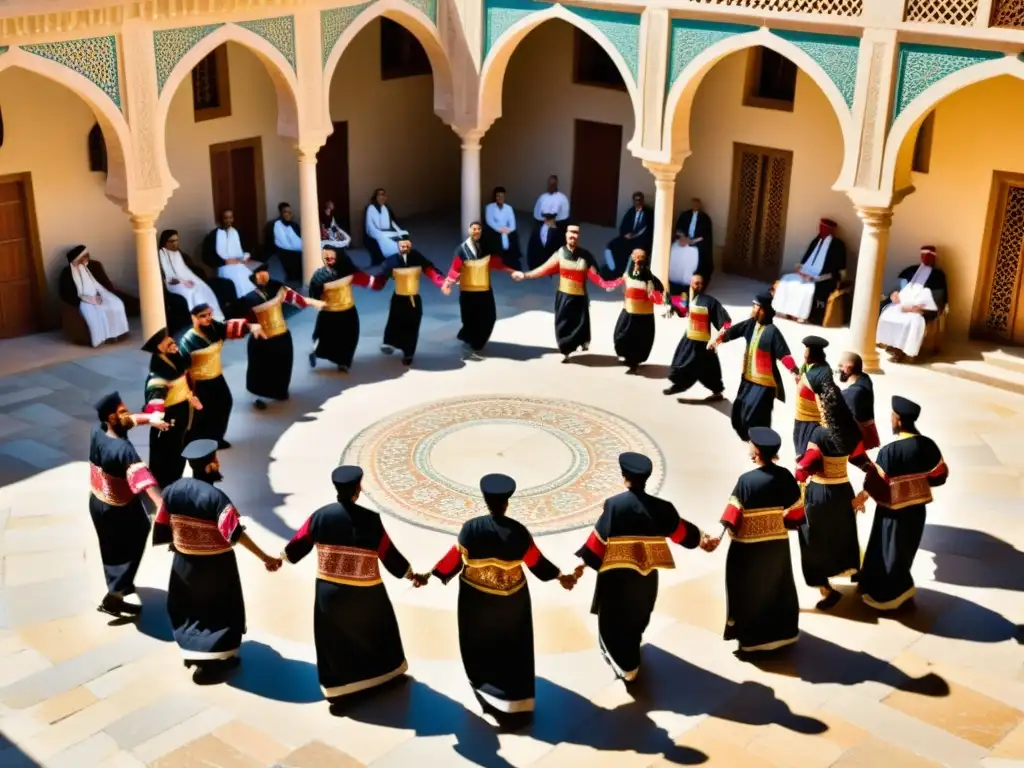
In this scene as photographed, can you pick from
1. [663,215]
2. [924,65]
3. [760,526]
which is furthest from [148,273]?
[924,65]

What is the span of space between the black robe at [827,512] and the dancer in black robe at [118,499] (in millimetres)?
3922

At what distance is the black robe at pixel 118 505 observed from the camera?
24.6 ft

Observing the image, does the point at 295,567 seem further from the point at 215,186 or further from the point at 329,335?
the point at 215,186

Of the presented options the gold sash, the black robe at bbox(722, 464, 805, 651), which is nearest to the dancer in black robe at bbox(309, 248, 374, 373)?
the gold sash

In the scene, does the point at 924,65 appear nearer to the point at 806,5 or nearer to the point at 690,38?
the point at 806,5

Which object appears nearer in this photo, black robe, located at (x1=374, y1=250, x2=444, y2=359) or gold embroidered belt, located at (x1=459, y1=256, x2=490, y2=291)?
black robe, located at (x1=374, y1=250, x2=444, y2=359)

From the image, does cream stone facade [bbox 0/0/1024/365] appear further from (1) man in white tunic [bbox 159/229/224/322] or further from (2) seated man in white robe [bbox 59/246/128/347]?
(1) man in white tunic [bbox 159/229/224/322]

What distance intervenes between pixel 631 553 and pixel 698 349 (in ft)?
14.9

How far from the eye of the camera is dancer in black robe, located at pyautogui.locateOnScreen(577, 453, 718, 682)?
684cm

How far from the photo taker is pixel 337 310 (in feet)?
38.0

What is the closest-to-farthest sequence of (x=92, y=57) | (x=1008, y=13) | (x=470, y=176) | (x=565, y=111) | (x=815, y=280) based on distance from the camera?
(x=1008, y=13)
(x=92, y=57)
(x=815, y=280)
(x=470, y=176)
(x=565, y=111)

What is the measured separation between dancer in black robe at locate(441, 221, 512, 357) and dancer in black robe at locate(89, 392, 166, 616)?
4.65 meters

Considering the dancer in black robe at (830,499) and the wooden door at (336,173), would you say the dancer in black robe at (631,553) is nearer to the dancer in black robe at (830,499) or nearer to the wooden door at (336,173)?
the dancer in black robe at (830,499)

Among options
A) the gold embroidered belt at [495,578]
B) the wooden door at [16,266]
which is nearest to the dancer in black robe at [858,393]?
the gold embroidered belt at [495,578]
